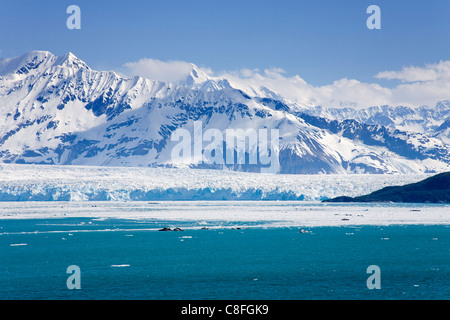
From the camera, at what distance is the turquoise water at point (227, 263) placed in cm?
3162

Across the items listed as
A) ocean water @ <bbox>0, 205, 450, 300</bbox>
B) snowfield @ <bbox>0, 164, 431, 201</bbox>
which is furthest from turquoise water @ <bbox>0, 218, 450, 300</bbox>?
snowfield @ <bbox>0, 164, 431, 201</bbox>

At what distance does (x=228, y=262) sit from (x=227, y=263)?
1.76 ft

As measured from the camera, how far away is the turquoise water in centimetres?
3162

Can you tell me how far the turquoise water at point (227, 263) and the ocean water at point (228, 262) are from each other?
0.06 m

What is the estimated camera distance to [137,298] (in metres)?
30.1

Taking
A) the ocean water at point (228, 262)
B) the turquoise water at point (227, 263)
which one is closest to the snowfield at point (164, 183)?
the ocean water at point (228, 262)

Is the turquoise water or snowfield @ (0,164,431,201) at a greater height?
snowfield @ (0,164,431,201)

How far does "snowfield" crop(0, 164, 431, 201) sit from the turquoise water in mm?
73606

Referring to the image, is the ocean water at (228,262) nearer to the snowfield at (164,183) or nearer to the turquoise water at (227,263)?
the turquoise water at (227,263)

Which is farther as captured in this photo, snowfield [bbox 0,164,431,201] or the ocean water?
snowfield [bbox 0,164,431,201]

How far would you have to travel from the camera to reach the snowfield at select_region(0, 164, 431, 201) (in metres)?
141

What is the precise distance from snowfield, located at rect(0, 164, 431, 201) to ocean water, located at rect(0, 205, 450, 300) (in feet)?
240

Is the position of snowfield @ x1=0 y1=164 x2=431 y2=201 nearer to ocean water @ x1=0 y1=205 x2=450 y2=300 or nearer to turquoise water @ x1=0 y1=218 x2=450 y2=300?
ocean water @ x1=0 y1=205 x2=450 y2=300

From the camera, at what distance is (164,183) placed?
493 feet
